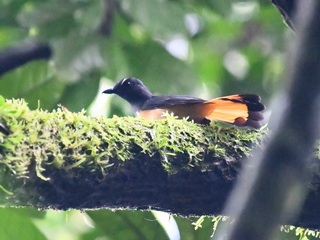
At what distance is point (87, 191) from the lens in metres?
1.66

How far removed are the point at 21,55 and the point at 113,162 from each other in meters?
1.94

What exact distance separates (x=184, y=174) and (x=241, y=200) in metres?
1.15

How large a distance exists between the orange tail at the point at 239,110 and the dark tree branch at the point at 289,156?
1.73 meters

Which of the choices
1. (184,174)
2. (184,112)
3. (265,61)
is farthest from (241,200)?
(265,61)

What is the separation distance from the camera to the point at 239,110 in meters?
2.77

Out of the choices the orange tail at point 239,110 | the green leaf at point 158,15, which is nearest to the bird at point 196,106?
the orange tail at point 239,110

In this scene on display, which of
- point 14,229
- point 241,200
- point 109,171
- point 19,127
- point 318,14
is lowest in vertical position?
point 14,229

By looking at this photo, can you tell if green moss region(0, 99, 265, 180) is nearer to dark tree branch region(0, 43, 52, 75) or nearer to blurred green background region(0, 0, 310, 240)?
blurred green background region(0, 0, 310, 240)

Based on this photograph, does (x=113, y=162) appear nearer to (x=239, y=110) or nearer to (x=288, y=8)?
(x=288, y=8)

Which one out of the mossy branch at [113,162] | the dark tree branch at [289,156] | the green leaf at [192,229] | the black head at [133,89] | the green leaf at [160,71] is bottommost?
the green leaf at [192,229]

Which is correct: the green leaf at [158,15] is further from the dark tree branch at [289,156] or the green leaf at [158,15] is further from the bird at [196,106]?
the dark tree branch at [289,156]

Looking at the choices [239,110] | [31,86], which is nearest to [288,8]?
[239,110]

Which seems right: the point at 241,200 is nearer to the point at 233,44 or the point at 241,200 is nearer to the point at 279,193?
the point at 279,193

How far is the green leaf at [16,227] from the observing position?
2230mm
